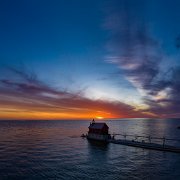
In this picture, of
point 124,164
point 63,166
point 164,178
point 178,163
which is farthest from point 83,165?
point 178,163

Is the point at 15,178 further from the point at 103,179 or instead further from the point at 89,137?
the point at 89,137

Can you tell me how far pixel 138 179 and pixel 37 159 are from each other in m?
30.9

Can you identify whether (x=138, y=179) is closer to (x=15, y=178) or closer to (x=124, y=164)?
(x=124, y=164)

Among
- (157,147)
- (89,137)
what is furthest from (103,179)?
(89,137)

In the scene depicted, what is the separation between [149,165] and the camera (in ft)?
165

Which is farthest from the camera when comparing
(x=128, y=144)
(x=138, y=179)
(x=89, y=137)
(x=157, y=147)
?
(x=89, y=137)

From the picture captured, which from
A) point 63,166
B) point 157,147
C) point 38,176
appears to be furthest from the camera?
point 157,147

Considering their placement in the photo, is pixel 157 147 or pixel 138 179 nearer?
pixel 138 179

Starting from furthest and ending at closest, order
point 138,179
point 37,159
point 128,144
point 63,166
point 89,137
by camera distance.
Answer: point 89,137 → point 128,144 → point 37,159 → point 63,166 → point 138,179

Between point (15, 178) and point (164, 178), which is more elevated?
point (164, 178)

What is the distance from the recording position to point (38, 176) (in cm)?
4188

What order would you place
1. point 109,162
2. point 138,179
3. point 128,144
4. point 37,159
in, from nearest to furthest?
point 138,179, point 109,162, point 37,159, point 128,144

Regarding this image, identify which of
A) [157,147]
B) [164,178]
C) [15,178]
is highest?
[157,147]

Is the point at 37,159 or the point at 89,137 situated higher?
the point at 89,137
